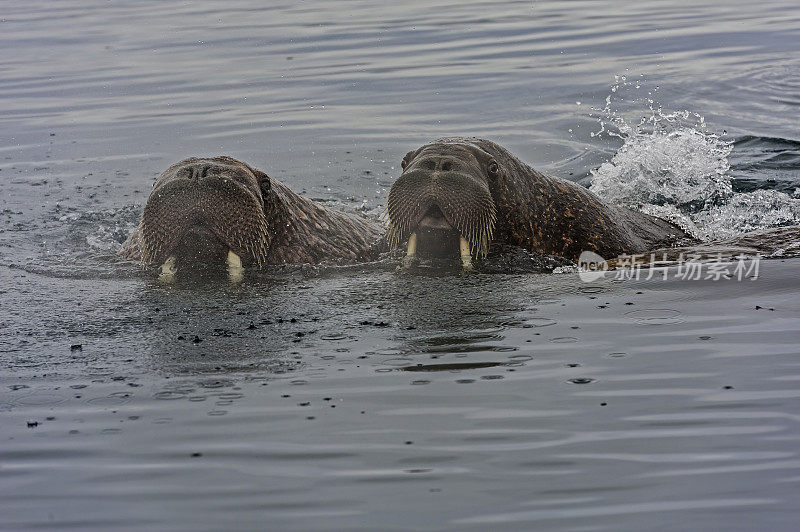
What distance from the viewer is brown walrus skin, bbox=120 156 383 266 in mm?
7414

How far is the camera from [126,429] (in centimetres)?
508

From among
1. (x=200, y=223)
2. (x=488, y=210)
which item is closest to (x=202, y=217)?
(x=200, y=223)

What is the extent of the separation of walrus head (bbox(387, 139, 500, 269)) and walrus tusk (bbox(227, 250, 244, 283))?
3.43ft

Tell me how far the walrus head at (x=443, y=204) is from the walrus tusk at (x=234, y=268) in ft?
3.43

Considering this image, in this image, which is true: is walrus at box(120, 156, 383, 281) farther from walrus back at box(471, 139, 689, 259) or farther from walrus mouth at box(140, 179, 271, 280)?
walrus back at box(471, 139, 689, 259)

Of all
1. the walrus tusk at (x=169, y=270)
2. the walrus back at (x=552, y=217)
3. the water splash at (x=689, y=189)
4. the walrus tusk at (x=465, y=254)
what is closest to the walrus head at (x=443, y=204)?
the walrus tusk at (x=465, y=254)

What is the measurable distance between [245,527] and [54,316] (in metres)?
3.25

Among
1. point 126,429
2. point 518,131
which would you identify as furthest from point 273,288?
point 518,131

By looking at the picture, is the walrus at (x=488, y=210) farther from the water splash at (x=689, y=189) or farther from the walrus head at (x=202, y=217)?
the water splash at (x=689, y=189)

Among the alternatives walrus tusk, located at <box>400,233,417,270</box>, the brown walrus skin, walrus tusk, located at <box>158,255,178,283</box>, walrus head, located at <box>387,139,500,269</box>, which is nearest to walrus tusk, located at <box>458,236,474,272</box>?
walrus head, located at <box>387,139,500,269</box>

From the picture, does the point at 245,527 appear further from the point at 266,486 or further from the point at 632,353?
the point at 632,353

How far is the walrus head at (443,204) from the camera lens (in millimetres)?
7328

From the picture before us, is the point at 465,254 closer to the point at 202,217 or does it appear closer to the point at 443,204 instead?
the point at 443,204

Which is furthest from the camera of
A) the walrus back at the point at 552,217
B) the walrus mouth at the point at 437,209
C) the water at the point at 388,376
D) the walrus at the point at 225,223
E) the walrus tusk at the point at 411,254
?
the walrus back at the point at 552,217
